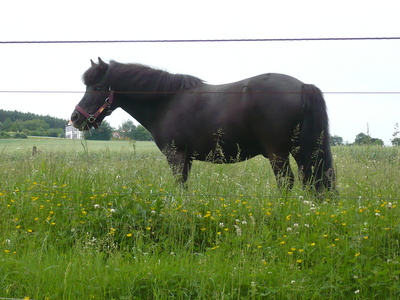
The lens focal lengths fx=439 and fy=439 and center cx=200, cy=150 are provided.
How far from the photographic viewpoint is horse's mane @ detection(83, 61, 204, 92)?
256 inches

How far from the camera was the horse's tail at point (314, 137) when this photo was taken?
5449 mm

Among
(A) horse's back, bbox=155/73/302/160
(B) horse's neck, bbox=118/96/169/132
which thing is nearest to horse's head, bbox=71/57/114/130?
(B) horse's neck, bbox=118/96/169/132

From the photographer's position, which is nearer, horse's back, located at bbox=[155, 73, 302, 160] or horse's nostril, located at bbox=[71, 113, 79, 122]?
horse's back, located at bbox=[155, 73, 302, 160]

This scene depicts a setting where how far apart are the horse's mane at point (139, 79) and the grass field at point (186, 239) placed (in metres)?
1.64

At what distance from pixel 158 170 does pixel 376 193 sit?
258cm

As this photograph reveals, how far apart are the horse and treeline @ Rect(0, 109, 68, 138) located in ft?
1.46

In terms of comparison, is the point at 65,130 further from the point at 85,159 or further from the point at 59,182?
the point at 59,182

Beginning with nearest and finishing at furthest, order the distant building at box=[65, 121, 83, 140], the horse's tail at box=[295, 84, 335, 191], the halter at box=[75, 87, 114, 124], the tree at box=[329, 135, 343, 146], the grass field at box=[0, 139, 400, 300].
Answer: the grass field at box=[0, 139, 400, 300] < the horse's tail at box=[295, 84, 335, 191] < the tree at box=[329, 135, 343, 146] < the distant building at box=[65, 121, 83, 140] < the halter at box=[75, 87, 114, 124]

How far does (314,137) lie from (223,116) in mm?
1272

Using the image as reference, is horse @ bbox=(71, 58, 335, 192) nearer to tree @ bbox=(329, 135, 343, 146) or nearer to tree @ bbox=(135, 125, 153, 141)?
tree @ bbox=(329, 135, 343, 146)

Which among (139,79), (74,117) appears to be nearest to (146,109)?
(139,79)

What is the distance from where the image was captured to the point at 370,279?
3227mm

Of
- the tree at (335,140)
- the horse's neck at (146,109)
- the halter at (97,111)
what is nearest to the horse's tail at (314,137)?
the tree at (335,140)

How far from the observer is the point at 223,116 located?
604cm
